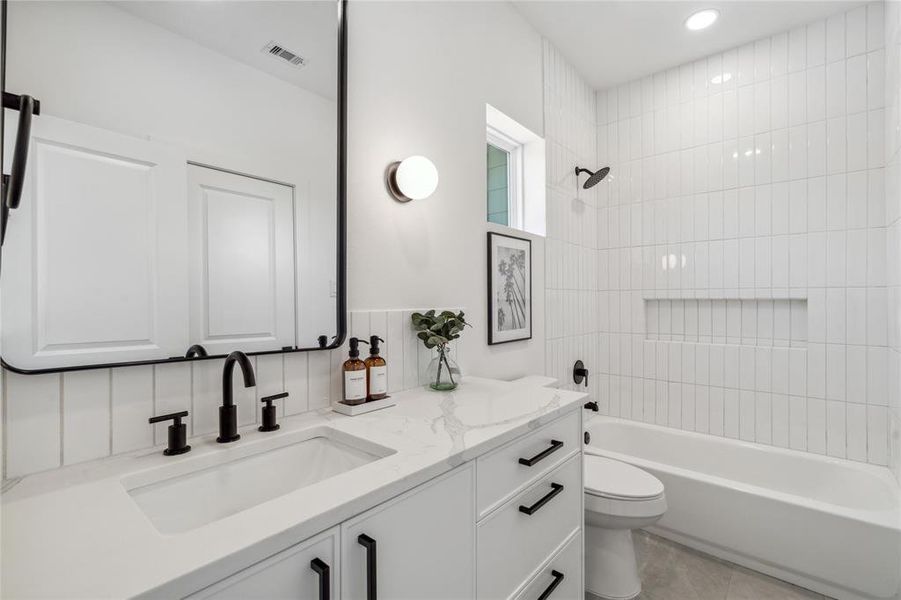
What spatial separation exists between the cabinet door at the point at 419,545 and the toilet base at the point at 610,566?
1069mm

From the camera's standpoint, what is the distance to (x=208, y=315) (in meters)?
0.99

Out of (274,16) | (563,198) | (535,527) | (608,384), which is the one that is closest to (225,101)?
(274,16)

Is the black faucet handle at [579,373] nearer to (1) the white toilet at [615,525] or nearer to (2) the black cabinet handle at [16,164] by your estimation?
(1) the white toilet at [615,525]

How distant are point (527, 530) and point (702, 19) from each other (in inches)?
101

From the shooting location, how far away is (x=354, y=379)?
119 cm

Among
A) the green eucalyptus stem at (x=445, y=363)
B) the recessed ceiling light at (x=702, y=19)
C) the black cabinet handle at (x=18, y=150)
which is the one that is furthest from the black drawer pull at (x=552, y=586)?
the recessed ceiling light at (x=702, y=19)

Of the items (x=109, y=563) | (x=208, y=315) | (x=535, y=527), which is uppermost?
(x=208, y=315)

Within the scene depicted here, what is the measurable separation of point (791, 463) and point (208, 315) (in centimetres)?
280

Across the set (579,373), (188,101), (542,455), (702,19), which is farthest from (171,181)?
(702,19)

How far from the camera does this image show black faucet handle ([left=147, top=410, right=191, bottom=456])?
86 centimetres

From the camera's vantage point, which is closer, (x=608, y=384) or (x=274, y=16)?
(x=274, y=16)

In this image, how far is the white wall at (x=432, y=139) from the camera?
137cm

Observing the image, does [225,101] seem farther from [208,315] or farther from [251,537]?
[251,537]

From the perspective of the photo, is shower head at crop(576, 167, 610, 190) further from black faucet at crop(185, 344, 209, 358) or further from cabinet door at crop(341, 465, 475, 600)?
black faucet at crop(185, 344, 209, 358)
